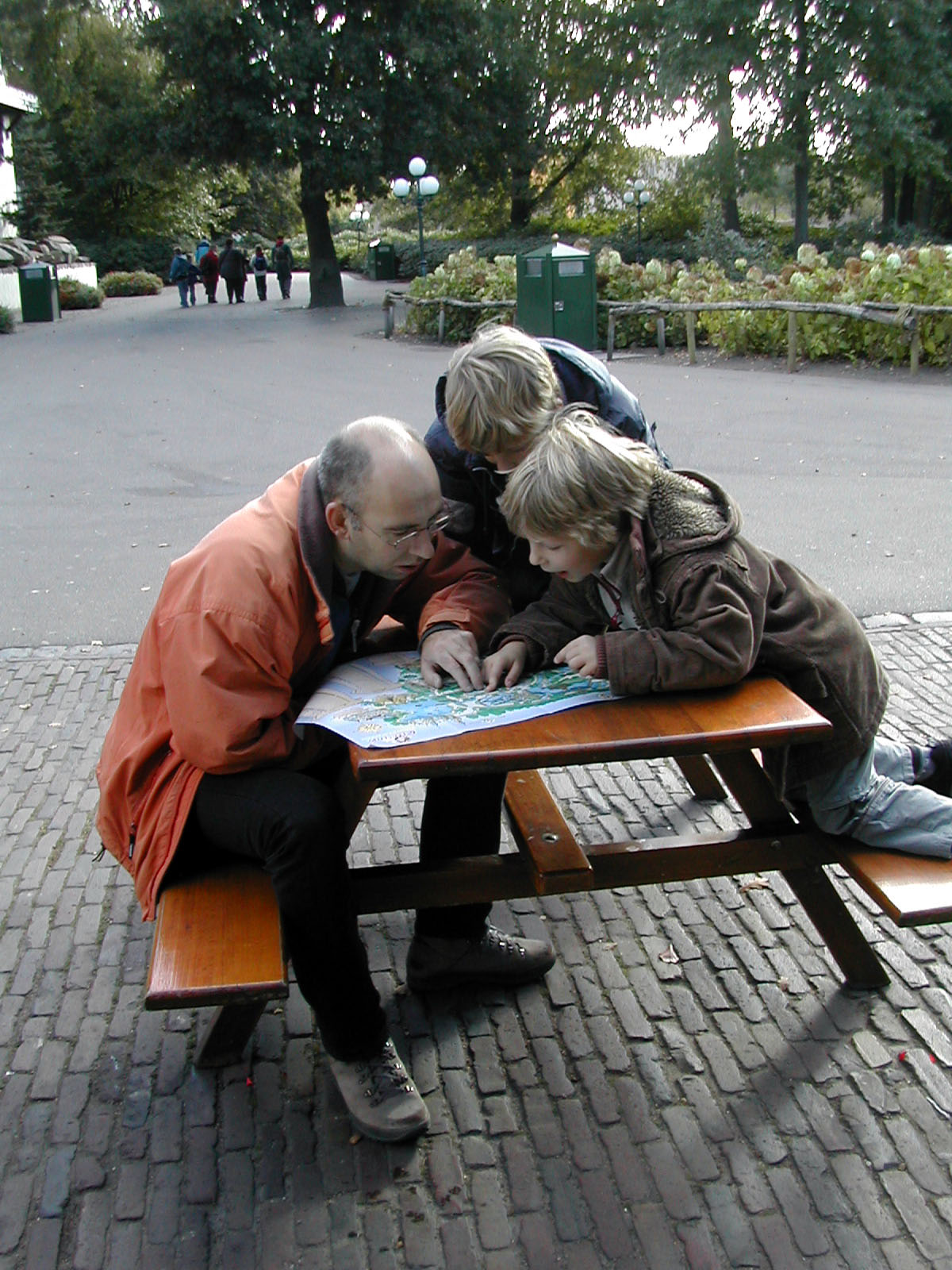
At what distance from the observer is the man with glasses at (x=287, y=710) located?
2613mm

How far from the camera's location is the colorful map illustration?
2.57 meters

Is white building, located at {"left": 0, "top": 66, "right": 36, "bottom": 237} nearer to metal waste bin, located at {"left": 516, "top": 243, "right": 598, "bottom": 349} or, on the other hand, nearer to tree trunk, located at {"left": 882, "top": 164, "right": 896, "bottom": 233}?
tree trunk, located at {"left": 882, "top": 164, "right": 896, "bottom": 233}

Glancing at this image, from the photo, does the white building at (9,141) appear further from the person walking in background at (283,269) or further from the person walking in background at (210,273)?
the person walking in background at (283,269)

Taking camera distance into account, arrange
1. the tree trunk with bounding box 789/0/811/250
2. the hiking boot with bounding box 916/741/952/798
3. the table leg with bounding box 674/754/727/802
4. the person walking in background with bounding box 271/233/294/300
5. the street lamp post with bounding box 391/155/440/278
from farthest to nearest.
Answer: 1. the person walking in background with bounding box 271/233/294/300
2. the tree trunk with bounding box 789/0/811/250
3. the street lamp post with bounding box 391/155/440/278
4. the table leg with bounding box 674/754/727/802
5. the hiking boot with bounding box 916/741/952/798

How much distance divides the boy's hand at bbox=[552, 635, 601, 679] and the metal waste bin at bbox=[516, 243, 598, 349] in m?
15.8

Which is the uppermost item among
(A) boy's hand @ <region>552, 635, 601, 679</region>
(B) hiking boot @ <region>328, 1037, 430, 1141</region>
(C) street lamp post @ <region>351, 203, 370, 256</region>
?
(C) street lamp post @ <region>351, 203, 370, 256</region>

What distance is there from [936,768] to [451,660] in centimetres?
129

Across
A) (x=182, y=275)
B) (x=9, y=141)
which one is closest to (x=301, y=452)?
(x=182, y=275)

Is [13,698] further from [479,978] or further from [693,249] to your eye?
[693,249]

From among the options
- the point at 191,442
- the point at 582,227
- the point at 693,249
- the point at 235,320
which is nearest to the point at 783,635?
the point at 191,442

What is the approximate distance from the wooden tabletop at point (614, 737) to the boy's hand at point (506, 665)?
0.82 feet

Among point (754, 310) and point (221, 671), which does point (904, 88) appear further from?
point (221, 671)

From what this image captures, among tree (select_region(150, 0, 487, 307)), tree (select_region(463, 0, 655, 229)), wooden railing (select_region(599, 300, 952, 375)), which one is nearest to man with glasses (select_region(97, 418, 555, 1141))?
wooden railing (select_region(599, 300, 952, 375))

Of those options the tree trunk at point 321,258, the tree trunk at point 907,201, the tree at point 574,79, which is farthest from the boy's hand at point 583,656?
the tree trunk at point 907,201
